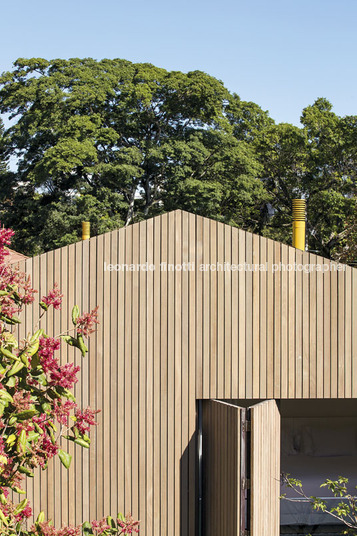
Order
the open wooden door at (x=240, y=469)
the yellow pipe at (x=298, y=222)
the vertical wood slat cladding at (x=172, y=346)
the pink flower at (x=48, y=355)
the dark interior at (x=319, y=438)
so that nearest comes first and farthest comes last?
1. the pink flower at (x=48, y=355)
2. the open wooden door at (x=240, y=469)
3. the vertical wood slat cladding at (x=172, y=346)
4. the yellow pipe at (x=298, y=222)
5. the dark interior at (x=319, y=438)

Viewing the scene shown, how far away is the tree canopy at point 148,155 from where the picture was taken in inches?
813

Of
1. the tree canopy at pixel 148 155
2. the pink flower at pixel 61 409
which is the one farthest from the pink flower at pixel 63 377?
the tree canopy at pixel 148 155

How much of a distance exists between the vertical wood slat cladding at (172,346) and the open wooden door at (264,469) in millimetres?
498

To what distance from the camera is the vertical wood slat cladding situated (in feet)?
21.5

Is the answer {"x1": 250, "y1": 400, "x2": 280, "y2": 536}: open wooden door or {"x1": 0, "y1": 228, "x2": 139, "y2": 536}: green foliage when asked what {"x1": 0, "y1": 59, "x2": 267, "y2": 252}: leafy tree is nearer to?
{"x1": 250, "y1": 400, "x2": 280, "y2": 536}: open wooden door

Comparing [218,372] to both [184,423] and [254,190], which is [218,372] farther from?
[254,190]

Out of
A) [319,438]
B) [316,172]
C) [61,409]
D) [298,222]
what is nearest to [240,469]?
[61,409]

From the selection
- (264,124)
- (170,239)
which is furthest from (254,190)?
(170,239)

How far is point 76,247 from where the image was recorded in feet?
21.5

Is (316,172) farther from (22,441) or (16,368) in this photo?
(22,441)

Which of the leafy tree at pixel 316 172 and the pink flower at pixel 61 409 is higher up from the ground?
the leafy tree at pixel 316 172

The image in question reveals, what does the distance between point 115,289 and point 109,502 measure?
2406 mm

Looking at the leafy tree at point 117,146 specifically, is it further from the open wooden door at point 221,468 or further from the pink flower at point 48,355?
the pink flower at point 48,355

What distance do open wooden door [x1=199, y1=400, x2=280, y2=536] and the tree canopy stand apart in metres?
14.1
